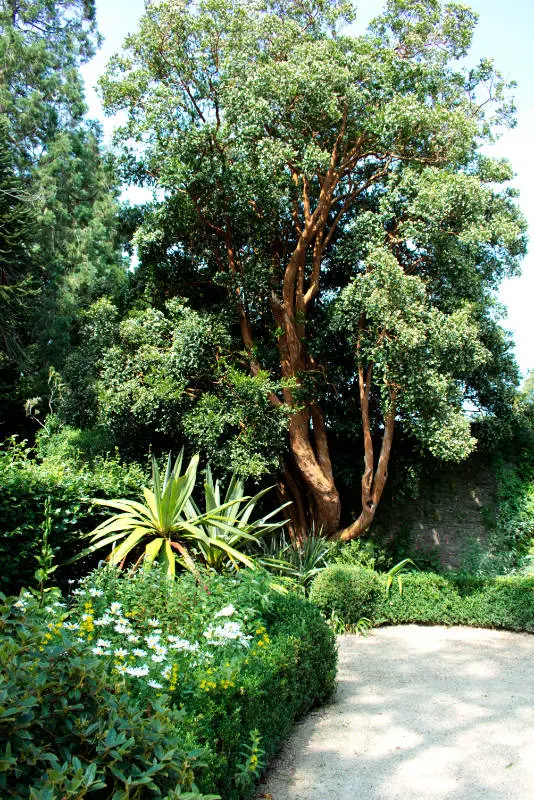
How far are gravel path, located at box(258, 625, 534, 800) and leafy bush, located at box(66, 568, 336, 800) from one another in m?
0.21

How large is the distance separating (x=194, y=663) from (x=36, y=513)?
10.4 feet

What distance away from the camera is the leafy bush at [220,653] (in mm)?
2701

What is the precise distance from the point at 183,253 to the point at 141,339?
68.7 inches

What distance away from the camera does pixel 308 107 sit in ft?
26.6

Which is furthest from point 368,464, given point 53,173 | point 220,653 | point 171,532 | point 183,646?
point 53,173

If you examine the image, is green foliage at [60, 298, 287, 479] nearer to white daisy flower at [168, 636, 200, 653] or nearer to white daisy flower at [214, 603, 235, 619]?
white daisy flower at [214, 603, 235, 619]

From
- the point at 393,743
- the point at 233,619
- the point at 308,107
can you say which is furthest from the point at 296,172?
the point at 393,743

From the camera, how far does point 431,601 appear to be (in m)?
7.43

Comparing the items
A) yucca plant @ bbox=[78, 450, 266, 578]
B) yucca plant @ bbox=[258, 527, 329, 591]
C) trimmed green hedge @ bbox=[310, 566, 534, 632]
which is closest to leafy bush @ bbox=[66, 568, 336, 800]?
yucca plant @ bbox=[78, 450, 266, 578]

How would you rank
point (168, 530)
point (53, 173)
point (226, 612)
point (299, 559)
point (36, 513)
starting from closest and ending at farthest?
1. point (226, 612)
2. point (36, 513)
3. point (168, 530)
4. point (299, 559)
5. point (53, 173)

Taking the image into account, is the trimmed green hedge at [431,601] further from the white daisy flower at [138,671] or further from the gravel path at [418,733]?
the white daisy flower at [138,671]

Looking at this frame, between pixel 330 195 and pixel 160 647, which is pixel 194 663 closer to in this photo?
pixel 160 647

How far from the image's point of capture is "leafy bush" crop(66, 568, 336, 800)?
2.70 m

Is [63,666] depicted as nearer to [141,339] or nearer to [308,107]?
[141,339]
